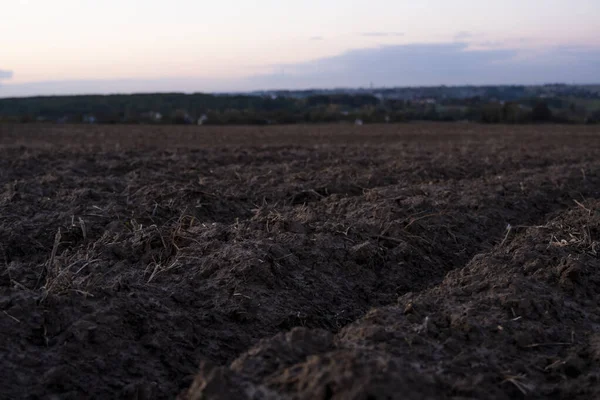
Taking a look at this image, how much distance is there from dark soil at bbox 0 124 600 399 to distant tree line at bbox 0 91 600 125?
1419 inches

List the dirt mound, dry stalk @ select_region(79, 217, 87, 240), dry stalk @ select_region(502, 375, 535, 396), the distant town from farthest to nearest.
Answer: the distant town < dry stalk @ select_region(79, 217, 87, 240) < dry stalk @ select_region(502, 375, 535, 396) < the dirt mound

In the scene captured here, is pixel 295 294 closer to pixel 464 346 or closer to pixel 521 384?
pixel 464 346

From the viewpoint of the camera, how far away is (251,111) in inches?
2025

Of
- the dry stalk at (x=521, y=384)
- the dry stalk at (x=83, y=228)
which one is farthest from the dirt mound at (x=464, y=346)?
the dry stalk at (x=83, y=228)

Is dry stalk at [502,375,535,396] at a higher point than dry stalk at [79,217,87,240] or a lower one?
lower

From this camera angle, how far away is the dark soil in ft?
10.7

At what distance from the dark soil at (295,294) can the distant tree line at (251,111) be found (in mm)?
36042

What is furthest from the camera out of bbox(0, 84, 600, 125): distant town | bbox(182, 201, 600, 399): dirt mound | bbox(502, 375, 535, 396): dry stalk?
bbox(0, 84, 600, 125): distant town

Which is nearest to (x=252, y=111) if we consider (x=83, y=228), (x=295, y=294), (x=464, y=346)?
(x=83, y=228)

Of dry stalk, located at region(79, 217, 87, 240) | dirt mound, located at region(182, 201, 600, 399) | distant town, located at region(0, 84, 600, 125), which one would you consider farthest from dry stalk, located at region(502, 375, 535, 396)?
distant town, located at region(0, 84, 600, 125)

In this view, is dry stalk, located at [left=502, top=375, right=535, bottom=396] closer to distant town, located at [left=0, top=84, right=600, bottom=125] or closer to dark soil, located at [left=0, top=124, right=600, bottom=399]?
dark soil, located at [left=0, top=124, right=600, bottom=399]

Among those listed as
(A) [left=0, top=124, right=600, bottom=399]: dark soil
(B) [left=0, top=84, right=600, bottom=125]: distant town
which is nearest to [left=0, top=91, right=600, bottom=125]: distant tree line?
(B) [left=0, top=84, right=600, bottom=125]: distant town

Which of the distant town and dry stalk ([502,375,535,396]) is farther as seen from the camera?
the distant town

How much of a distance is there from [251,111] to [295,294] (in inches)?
1866
